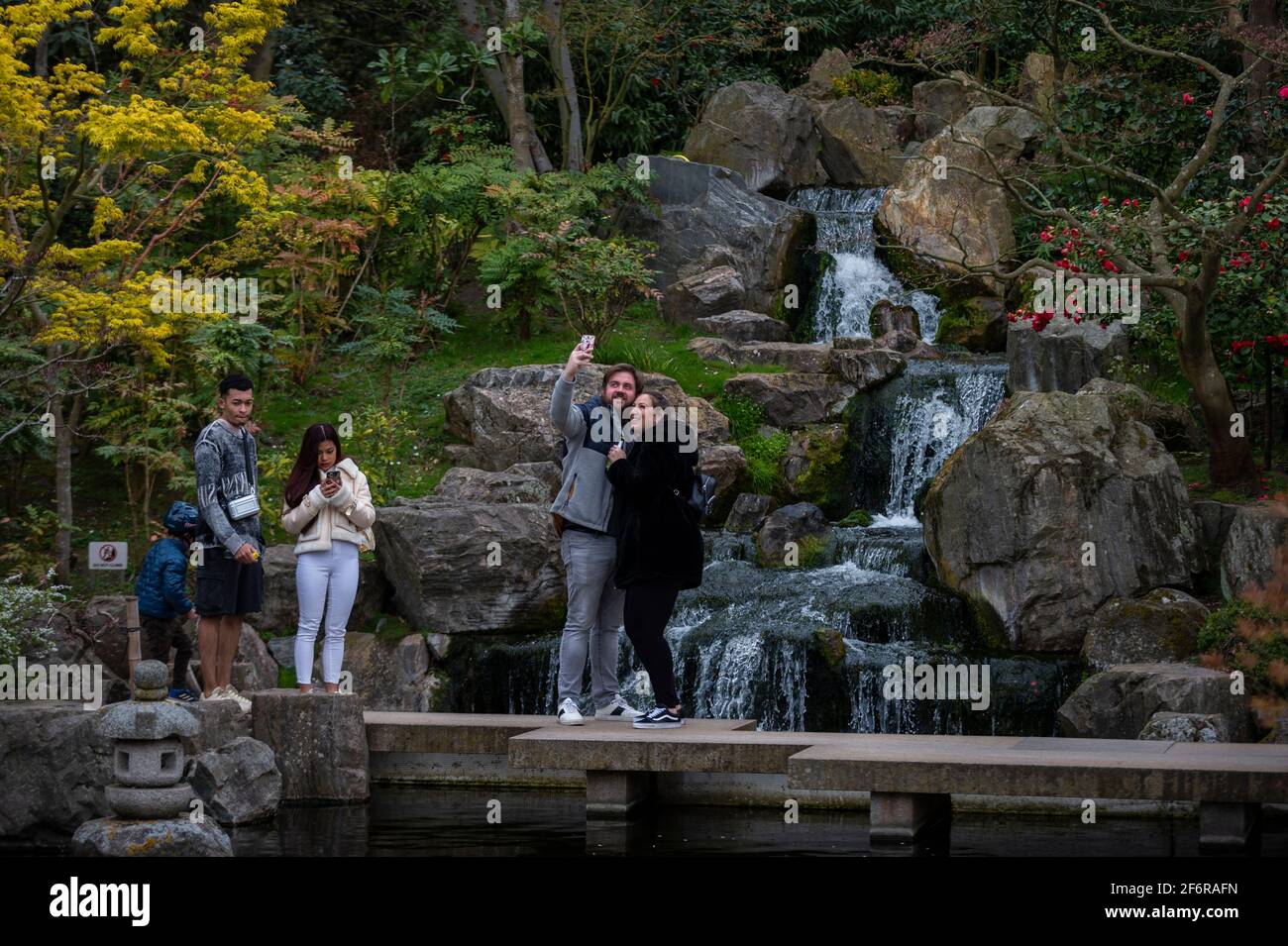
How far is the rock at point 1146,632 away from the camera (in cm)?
1255

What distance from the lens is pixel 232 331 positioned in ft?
55.0

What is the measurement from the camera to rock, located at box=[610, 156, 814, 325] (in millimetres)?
21328

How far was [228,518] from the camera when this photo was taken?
30.9 feet

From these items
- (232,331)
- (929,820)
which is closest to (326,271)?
(232,331)

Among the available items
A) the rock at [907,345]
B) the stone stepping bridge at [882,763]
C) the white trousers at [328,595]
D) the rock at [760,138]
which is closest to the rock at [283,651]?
the stone stepping bridge at [882,763]

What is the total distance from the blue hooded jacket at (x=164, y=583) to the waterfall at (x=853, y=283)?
11.6 meters

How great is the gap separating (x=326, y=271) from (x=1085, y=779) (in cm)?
1370

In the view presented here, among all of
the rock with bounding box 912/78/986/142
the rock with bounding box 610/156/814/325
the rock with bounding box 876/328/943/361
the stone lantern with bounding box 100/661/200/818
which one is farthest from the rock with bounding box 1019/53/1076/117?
the stone lantern with bounding box 100/661/200/818

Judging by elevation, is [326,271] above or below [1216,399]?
above

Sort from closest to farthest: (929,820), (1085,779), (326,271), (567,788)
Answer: (1085,779), (929,820), (567,788), (326,271)

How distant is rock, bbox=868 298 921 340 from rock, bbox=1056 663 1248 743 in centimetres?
849

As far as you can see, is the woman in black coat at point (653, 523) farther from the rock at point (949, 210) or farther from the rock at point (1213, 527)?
the rock at point (949, 210)

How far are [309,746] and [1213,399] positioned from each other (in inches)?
350
